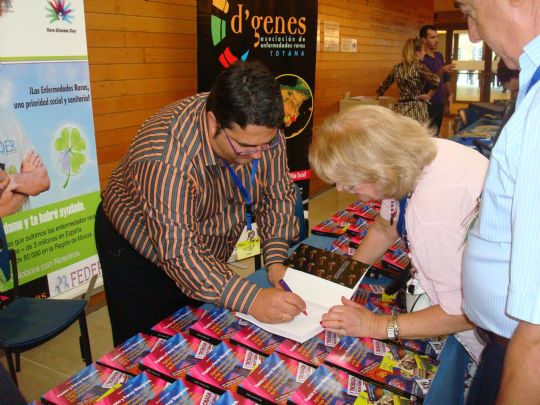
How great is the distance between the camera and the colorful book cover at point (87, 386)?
1138 mm

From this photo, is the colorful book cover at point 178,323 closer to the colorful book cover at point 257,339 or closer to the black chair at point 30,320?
the colorful book cover at point 257,339

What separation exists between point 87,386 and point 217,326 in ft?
1.29

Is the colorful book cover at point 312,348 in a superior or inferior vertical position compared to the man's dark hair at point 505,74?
inferior

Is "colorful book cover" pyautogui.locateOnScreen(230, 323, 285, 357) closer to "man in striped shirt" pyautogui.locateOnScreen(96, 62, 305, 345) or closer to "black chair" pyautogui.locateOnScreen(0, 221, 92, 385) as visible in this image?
"man in striped shirt" pyautogui.locateOnScreen(96, 62, 305, 345)

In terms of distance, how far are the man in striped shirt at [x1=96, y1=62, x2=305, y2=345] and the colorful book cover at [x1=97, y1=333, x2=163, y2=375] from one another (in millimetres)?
199

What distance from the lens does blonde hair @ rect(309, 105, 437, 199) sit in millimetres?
1347

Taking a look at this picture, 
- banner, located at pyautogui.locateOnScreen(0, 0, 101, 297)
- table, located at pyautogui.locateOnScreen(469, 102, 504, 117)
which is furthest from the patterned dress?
banner, located at pyautogui.locateOnScreen(0, 0, 101, 297)

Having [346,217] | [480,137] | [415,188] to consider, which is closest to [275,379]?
[415,188]

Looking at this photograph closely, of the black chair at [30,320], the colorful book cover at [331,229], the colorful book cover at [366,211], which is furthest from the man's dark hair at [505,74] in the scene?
the black chair at [30,320]

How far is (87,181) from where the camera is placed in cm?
285

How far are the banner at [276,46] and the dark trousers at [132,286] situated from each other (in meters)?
1.69

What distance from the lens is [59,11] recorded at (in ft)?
8.21

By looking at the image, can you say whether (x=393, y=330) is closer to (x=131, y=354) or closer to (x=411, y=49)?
(x=131, y=354)

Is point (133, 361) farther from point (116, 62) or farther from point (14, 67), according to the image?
point (116, 62)
